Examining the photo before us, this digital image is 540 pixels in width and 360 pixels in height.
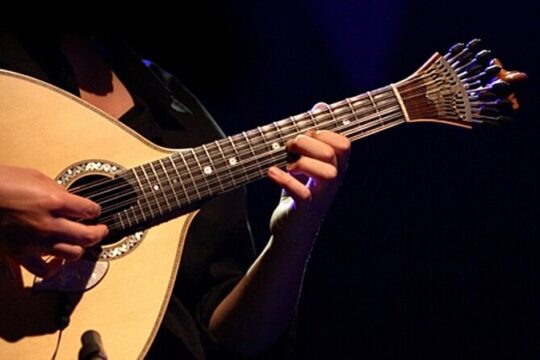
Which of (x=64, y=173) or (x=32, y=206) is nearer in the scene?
(x=32, y=206)

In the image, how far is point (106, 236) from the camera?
149 centimetres

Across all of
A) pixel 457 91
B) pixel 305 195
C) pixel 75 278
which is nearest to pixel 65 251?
pixel 75 278

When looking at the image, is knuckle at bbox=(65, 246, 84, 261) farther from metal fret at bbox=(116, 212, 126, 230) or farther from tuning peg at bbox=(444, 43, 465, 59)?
tuning peg at bbox=(444, 43, 465, 59)

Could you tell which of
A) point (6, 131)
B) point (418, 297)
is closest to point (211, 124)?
point (6, 131)

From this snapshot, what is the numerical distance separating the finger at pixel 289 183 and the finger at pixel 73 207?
1.34ft

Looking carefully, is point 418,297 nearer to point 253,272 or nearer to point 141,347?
point 253,272

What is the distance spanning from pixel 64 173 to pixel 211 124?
50 cm

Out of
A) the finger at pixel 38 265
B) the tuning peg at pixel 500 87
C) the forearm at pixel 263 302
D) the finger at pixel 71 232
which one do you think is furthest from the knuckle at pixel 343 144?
the finger at pixel 38 265

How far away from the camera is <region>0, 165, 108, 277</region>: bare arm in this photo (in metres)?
1.32

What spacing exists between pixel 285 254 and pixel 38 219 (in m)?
0.62

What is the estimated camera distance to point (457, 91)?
5.29 ft

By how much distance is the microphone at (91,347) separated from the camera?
1.36m

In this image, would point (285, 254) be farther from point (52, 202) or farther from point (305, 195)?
Answer: point (52, 202)

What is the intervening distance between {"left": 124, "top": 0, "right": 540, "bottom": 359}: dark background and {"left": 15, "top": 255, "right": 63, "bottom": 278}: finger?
1183mm
